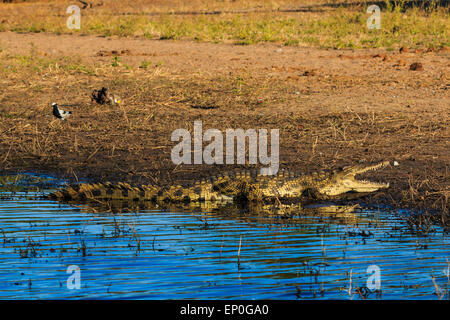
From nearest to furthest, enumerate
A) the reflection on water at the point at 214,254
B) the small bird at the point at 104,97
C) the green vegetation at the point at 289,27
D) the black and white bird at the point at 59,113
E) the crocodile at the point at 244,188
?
the reflection on water at the point at 214,254 → the crocodile at the point at 244,188 → the black and white bird at the point at 59,113 → the small bird at the point at 104,97 → the green vegetation at the point at 289,27

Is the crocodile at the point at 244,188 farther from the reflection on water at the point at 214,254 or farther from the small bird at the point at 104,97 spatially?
the small bird at the point at 104,97

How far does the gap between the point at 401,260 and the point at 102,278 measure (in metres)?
2.24

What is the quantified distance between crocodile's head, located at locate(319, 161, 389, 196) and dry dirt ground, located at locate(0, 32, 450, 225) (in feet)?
0.56

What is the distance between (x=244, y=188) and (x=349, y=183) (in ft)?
3.76

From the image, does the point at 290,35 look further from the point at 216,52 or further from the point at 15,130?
the point at 15,130

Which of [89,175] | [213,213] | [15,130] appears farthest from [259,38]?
[213,213]

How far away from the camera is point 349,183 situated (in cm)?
754

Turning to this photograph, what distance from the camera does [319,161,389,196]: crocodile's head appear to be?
7501mm

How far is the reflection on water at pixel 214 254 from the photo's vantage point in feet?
15.3

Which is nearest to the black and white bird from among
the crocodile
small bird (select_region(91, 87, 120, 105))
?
small bird (select_region(91, 87, 120, 105))

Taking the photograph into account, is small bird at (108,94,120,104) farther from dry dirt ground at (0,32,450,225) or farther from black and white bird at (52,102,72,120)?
black and white bird at (52,102,72,120)

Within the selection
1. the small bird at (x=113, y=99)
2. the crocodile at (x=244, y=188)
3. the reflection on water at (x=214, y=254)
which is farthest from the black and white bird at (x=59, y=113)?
the reflection on water at (x=214, y=254)

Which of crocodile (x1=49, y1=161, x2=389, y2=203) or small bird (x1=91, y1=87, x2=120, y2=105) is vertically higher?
small bird (x1=91, y1=87, x2=120, y2=105)

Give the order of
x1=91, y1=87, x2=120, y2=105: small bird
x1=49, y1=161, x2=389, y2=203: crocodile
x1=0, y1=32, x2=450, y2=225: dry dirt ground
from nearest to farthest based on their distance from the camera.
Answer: x1=49, y1=161, x2=389, y2=203: crocodile → x1=0, y1=32, x2=450, y2=225: dry dirt ground → x1=91, y1=87, x2=120, y2=105: small bird
